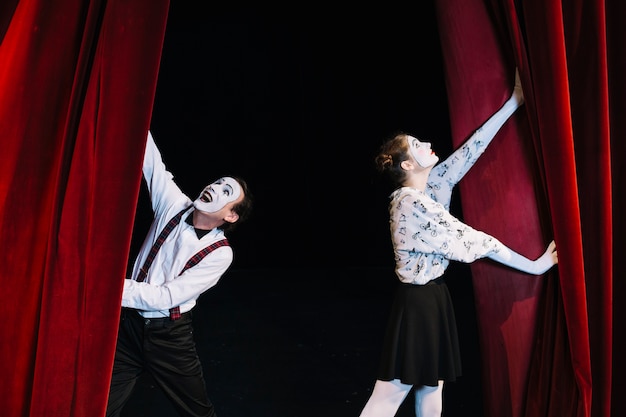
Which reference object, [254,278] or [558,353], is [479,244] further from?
[254,278]

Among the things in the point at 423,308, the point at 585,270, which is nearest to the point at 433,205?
the point at 423,308

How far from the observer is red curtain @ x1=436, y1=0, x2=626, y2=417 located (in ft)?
6.76

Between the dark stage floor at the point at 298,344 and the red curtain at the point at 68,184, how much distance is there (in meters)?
1.21

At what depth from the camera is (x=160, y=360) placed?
7.23 feet

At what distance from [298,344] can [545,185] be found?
2.39m

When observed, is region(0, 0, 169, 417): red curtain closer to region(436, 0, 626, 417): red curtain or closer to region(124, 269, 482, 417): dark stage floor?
region(436, 0, 626, 417): red curtain

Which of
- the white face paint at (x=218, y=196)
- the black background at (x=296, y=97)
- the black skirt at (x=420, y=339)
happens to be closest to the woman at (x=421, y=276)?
the black skirt at (x=420, y=339)

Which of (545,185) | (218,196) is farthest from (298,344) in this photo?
(545,185)

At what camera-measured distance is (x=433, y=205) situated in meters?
2.16

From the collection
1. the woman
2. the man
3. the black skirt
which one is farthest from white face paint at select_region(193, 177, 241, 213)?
the black skirt

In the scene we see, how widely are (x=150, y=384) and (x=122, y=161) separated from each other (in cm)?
191

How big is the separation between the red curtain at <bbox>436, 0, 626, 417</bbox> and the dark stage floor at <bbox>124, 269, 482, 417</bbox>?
3.04 ft

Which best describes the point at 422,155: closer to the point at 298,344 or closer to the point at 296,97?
the point at 298,344

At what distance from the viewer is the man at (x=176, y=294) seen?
2.19 meters
